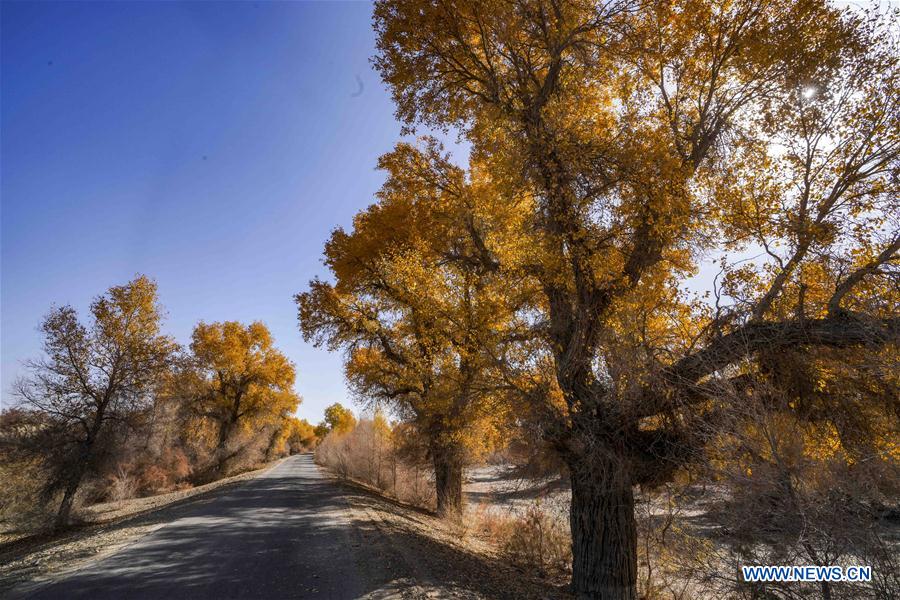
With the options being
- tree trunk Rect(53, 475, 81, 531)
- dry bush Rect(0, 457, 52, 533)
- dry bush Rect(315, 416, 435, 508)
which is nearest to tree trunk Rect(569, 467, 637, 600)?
dry bush Rect(315, 416, 435, 508)

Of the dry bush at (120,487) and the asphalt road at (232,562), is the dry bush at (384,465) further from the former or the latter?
the dry bush at (120,487)

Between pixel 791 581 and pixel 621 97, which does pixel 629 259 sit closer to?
pixel 621 97

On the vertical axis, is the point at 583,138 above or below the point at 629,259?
above

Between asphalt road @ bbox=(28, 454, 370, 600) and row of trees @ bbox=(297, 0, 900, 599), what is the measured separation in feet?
12.2

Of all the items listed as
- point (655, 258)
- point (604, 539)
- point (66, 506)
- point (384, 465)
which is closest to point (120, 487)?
point (66, 506)

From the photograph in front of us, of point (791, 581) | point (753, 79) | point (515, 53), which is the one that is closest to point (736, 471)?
point (791, 581)

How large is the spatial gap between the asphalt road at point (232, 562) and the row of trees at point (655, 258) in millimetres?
3705

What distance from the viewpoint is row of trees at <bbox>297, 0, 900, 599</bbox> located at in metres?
5.31

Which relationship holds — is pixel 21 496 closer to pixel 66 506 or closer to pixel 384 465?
pixel 66 506

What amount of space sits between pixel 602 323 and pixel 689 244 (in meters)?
2.35

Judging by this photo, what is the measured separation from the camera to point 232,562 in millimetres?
7098

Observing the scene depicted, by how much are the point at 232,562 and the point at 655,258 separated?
9.21 m

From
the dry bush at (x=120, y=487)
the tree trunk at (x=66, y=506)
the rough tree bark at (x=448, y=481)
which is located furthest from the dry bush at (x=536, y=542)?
the dry bush at (x=120, y=487)

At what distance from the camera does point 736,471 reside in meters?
4.67
